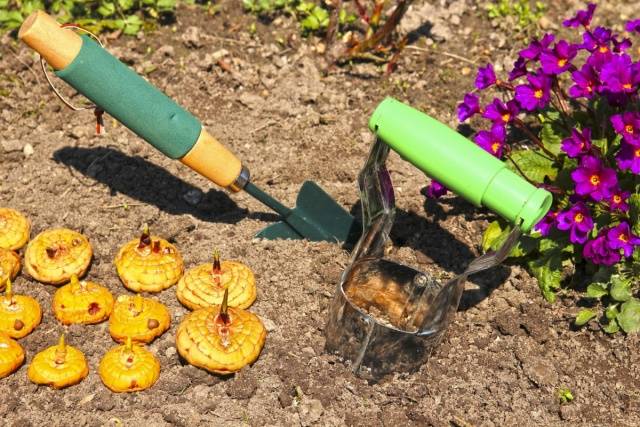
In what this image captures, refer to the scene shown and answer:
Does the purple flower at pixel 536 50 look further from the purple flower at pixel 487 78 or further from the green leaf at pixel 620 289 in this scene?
the green leaf at pixel 620 289

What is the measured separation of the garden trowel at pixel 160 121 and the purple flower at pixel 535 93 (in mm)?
702

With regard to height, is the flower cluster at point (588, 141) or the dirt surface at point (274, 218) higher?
the flower cluster at point (588, 141)

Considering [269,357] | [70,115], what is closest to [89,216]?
[70,115]

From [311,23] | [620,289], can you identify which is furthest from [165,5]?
[620,289]

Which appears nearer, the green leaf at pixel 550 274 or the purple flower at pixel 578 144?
the purple flower at pixel 578 144

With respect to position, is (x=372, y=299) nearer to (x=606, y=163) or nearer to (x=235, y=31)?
(x=606, y=163)

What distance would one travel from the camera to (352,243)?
3.30m

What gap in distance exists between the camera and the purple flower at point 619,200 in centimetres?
293

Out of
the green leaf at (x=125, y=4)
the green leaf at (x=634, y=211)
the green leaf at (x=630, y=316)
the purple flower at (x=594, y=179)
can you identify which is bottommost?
the green leaf at (x=125, y=4)

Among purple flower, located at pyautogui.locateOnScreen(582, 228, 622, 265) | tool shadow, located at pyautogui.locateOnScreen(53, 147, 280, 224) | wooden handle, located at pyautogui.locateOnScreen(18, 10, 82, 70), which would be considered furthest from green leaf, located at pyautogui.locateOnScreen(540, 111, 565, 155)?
wooden handle, located at pyautogui.locateOnScreen(18, 10, 82, 70)

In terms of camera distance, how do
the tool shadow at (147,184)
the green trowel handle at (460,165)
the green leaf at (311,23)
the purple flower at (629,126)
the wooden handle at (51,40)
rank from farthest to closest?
the green leaf at (311,23) → the tool shadow at (147,184) → the purple flower at (629,126) → the wooden handle at (51,40) → the green trowel handle at (460,165)

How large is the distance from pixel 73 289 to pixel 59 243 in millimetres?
205

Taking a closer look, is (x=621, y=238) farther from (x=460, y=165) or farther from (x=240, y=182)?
(x=240, y=182)

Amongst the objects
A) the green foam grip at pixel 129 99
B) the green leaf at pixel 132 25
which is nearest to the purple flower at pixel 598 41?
the green foam grip at pixel 129 99
